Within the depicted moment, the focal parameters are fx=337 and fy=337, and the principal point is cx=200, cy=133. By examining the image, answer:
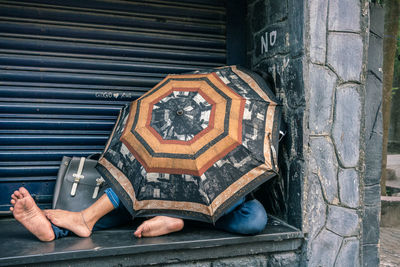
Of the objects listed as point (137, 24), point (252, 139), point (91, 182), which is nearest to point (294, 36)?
point (252, 139)

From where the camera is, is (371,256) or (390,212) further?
(390,212)

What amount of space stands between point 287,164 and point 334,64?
0.95m

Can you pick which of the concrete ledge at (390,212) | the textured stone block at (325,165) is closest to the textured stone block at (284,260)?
the textured stone block at (325,165)

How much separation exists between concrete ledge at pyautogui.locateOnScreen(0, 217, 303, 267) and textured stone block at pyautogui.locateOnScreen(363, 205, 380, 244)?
97 centimetres

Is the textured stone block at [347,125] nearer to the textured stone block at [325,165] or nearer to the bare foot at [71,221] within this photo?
the textured stone block at [325,165]


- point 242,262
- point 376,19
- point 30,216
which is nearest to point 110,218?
point 30,216

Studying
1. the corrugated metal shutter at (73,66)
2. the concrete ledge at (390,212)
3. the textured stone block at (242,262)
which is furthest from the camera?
the concrete ledge at (390,212)

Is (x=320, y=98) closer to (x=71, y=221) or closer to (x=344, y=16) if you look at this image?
(x=344, y=16)

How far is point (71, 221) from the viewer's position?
2.61m

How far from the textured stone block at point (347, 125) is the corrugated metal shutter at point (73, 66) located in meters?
1.58

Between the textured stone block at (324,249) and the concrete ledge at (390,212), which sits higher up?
the textured stone block at (324,249)

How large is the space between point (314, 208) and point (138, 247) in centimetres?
148

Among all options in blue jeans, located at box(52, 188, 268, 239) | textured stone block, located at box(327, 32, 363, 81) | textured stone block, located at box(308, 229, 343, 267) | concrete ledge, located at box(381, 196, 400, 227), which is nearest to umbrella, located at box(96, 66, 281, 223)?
blue jeans, located at box(52, 188, 268, 239)

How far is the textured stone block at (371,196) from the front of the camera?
342 cm
